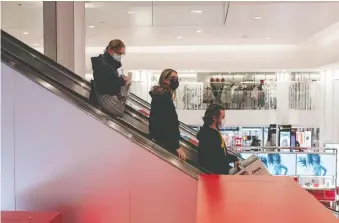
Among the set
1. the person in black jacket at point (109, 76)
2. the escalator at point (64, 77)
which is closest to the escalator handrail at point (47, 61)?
the escalator at point (64, 77)

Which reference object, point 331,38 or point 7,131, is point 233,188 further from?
point 331,38

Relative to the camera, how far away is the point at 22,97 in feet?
13.0

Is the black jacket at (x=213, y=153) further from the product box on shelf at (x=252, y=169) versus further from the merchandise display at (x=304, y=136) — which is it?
the merchandise display at (x=304, y=136)

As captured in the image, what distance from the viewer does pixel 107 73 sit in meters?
4.14

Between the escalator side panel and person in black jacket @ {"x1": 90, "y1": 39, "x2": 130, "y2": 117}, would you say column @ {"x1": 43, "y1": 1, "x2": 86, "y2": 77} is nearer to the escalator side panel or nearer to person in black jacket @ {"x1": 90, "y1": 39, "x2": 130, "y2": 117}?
person in black jacket @ {"x1": 90, "y1": 39, "x2": 130, "y2": 117}

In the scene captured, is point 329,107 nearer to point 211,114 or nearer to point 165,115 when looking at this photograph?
point 211,114

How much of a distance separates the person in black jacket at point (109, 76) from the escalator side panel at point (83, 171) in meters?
0.41

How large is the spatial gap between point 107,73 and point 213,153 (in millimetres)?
1340

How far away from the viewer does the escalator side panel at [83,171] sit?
3.96 meters

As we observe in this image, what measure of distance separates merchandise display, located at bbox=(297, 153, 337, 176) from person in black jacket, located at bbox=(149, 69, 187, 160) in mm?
3529

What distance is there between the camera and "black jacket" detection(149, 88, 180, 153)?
4184 mm

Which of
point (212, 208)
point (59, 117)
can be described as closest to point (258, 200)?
point (212, 208)

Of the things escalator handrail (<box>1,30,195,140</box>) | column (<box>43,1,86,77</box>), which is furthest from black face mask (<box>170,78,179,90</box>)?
column (<box>43,1,86,77</box>)

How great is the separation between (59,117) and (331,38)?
7.43 meters
